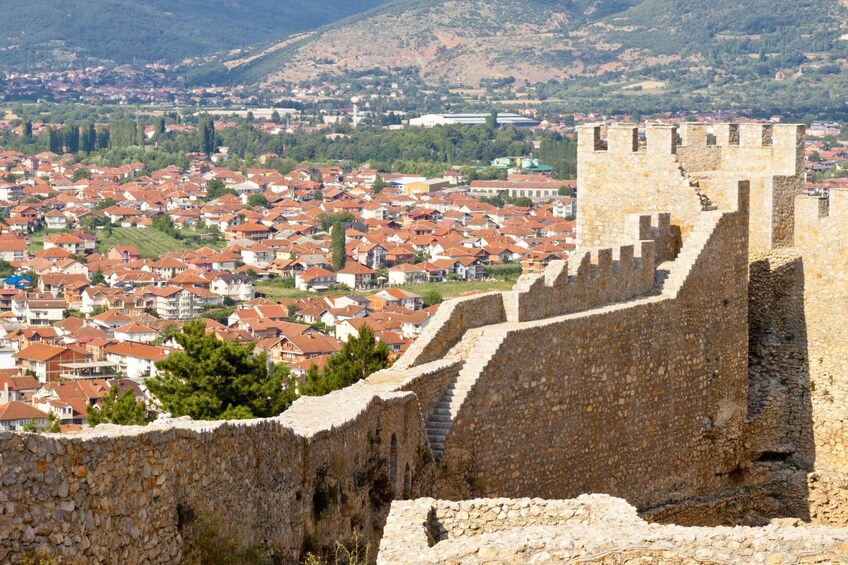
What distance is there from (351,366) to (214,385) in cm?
217

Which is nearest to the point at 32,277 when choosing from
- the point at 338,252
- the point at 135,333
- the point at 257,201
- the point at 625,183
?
the point at 338,252

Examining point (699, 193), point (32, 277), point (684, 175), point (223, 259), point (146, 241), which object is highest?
point (684, 175)

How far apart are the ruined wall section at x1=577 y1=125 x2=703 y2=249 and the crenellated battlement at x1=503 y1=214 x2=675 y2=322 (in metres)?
0.28

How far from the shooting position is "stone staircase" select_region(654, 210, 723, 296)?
16.7m

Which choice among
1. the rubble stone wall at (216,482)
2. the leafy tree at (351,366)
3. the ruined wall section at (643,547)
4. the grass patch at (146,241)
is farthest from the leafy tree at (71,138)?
the ruined wall section at (643,547)

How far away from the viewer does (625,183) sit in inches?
701

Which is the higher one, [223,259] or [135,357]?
[135,357]

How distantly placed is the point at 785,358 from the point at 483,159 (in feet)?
553

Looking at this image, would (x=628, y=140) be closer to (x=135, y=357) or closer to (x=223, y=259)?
(x=135, y=357)

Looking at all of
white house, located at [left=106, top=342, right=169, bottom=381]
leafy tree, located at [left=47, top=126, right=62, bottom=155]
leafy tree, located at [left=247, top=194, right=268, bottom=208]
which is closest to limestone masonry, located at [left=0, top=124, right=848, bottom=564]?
white house, located at [left=106, top=342, right=169, bottom=381]

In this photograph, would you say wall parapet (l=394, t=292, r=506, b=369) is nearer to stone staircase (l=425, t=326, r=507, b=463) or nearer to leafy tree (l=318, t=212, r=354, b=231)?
stone staircase (l=425, t=326, r=507, b=463)

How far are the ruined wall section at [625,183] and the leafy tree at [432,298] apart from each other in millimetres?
76955

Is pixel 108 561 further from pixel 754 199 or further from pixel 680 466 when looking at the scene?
pixel 754 199

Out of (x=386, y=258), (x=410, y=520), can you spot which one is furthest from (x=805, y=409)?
(x=386, y=258)
